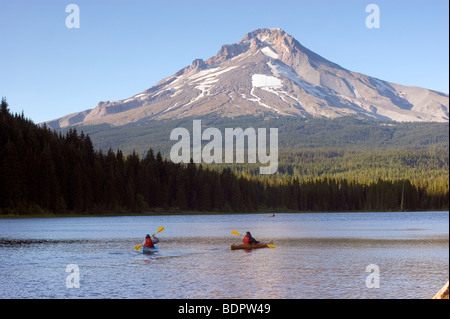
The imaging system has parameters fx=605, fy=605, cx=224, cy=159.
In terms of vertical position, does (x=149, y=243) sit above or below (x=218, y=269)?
above

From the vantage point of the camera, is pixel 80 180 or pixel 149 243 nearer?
pixel 149 243

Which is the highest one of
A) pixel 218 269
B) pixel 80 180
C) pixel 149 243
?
pixel 80 180

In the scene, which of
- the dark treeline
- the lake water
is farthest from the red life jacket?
the dark treeline

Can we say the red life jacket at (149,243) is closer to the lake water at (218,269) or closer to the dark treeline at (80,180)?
the lake water at (218,269)

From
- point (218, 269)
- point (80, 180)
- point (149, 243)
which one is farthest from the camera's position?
point (80, 180)

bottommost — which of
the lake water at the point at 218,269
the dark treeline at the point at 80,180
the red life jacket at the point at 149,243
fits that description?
the lake water at the point at 218,269

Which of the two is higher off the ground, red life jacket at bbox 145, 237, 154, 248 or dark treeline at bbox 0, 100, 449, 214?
dark treeline at bbox 0, 100, 449, 214

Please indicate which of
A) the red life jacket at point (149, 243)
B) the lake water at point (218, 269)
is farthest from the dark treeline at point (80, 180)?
the red life jacket at point (149, 243)

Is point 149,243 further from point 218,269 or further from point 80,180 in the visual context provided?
point 80,180

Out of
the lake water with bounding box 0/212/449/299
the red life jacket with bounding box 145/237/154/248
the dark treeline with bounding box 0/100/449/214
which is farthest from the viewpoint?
the dark treeline with bounding box 0/100/449/214

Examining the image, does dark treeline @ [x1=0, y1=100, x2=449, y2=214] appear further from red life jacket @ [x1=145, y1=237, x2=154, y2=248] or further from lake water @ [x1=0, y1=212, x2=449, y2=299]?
red life jacket @ [x1=145, y1=237, x2=154, y2=248]

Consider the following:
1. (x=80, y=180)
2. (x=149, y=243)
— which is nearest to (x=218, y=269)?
(x=149, y=243)
